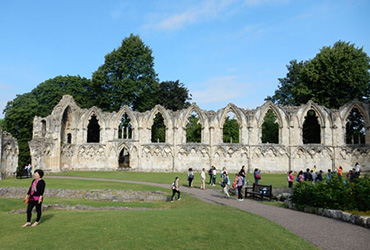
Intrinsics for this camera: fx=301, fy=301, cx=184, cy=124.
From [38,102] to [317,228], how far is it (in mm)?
52578

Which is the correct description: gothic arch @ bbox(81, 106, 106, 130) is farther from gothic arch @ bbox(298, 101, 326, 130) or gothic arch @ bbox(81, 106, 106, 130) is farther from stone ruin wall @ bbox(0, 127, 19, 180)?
gothic arch @ bbox(298, 101, 326, 130)

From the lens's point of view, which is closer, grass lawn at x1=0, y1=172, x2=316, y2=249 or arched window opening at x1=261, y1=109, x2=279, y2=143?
grass lawn at x1=0, y1=172, x2=316, y2=249

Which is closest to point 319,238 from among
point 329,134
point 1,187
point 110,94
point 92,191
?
point 92,191

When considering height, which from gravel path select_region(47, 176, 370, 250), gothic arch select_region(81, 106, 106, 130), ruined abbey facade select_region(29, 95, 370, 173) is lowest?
gravel path select_region(47, 176, 370, 250)

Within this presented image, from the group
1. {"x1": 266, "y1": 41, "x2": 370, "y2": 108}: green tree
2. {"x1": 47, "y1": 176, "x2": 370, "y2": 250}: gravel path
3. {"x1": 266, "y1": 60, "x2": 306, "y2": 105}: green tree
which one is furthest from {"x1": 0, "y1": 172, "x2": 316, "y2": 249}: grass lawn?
{"x1": 266, "y1": 60, "x2": 306, "y2": 105}: green tree

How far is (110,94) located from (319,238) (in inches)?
1738

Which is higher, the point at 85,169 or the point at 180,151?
the point at 180,151

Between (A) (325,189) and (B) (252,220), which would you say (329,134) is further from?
(B) (252,220)

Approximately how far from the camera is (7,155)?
28.5 metres

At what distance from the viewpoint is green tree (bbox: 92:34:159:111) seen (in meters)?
50.3

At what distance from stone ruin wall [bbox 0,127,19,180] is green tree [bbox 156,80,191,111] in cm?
3058

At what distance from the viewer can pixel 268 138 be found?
58188 mm

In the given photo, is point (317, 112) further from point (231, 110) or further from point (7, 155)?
point (7, 155)

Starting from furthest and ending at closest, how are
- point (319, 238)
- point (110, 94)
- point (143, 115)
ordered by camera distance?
point (110, 94), point (143, 115), point (319, 238)
